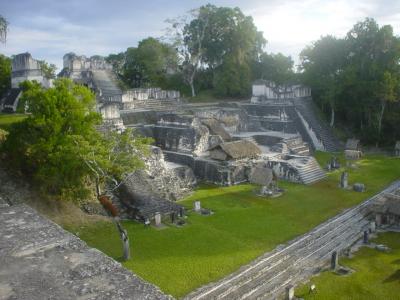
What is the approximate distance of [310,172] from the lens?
16891mm

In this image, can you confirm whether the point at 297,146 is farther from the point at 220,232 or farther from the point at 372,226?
the point at 220,232

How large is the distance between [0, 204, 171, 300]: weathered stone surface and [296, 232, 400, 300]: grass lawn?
5.09m

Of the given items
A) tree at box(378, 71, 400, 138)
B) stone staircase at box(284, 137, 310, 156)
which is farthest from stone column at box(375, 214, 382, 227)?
tree at box(378, 71, 400, 138)

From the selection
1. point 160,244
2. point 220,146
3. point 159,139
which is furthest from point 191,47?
point 160,244

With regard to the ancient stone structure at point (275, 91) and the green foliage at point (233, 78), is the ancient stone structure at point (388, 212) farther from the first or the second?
the green foliage at point (233, 78)

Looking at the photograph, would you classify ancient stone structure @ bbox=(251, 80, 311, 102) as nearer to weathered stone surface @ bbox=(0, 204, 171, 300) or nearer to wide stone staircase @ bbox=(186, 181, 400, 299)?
wide stone staircase @ bbox=(186, 181, 400, 299)

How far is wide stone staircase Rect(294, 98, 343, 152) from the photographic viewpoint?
2266cm

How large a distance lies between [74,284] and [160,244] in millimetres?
6117

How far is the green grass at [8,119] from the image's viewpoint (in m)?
16.2

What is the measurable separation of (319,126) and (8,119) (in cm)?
1681

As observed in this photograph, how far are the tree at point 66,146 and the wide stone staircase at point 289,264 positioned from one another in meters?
4.04

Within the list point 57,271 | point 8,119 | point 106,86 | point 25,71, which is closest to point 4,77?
point 25,71

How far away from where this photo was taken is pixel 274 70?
30438mm

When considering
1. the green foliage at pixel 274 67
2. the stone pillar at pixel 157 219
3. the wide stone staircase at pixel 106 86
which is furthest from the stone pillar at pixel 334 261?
the green foliage at pixel 274 67
